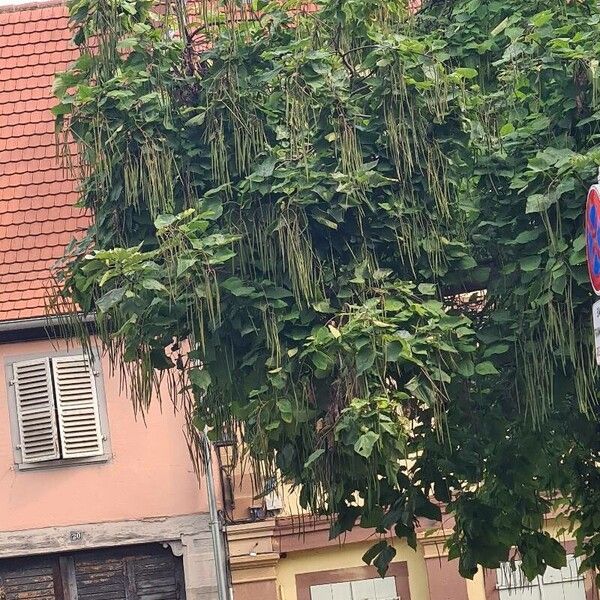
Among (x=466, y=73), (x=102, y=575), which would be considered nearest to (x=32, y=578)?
(x=102, y=575)

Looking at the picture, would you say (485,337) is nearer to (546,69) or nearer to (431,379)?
(431,379)

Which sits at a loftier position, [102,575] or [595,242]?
[595,242]

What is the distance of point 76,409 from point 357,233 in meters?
8.21

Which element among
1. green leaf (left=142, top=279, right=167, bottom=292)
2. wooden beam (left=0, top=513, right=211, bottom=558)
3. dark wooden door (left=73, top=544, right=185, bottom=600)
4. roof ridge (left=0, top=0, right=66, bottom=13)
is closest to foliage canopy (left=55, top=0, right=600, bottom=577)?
green leaf (left=142, top=279, right=167, bottom=292)

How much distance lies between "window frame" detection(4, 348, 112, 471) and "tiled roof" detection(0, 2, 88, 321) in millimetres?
564

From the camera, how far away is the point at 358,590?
16312 mm

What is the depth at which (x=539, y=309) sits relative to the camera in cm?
830

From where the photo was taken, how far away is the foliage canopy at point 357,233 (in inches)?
324

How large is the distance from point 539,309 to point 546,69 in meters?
1.41

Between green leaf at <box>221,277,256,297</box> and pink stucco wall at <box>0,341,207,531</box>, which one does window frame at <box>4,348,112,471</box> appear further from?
green leaf at <box>221,277,256,297</box>

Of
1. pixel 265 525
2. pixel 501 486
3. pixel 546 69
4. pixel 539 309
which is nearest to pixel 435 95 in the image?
pixel 546 69

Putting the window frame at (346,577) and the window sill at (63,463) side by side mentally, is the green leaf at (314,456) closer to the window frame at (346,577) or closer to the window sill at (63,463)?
the window frame at (346,577)

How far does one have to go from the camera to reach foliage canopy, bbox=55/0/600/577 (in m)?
8.24

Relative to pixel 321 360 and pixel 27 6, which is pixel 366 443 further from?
pixel 27 6
